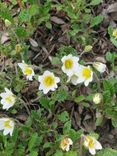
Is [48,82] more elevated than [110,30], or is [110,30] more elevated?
[110,30]

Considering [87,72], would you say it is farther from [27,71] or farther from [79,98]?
[27,71]

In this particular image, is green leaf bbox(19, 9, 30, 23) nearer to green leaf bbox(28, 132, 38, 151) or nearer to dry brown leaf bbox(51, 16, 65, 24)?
dry brown leaf bbox(51, 16, 65, 24)

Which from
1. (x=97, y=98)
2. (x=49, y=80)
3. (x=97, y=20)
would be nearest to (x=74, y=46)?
(x=97, y=20)

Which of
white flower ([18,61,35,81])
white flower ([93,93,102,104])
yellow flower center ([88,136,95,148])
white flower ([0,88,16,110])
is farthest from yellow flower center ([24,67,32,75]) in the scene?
yellow flower center ([88,136,95,148])

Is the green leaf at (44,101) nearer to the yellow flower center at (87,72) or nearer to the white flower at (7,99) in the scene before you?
the white flower at (7,99)

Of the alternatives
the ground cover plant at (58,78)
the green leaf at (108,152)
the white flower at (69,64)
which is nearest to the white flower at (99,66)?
the ground cover plant at (58,78)

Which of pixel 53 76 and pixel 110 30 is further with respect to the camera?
pixel 110 30
